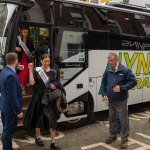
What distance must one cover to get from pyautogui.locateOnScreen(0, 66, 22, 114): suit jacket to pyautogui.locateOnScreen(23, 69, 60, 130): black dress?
848 millimetres

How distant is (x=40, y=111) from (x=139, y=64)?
4.03 m

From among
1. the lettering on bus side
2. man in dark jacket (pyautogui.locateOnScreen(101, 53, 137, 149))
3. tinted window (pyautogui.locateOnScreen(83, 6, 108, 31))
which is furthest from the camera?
the lettering on bus side

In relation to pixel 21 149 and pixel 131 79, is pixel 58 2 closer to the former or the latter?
pixel 131 79

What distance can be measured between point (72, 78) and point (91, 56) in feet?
2.75

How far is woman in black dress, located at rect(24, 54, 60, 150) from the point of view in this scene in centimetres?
614

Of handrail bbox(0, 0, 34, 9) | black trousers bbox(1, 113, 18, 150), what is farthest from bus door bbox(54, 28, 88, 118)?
black trousers bbox(1, 113, 18, 150)

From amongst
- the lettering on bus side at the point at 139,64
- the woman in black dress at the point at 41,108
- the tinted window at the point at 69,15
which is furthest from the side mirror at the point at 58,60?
the lettering on bus side at the point at 139,64

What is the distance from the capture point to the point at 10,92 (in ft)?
17.2

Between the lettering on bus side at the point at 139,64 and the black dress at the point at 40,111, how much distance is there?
3.23 metres

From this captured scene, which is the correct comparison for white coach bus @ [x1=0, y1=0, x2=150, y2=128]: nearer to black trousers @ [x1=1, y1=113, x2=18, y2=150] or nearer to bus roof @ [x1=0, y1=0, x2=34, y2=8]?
bus roof @ [x1=0, y1=0, x2=34, y2=8]

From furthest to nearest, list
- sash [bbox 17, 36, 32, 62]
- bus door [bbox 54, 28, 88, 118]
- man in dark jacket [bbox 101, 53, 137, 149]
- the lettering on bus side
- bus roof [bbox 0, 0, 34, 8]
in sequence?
the lettering on bus side < bus door [bbox 54, 28, 88, 118] < sash [bbox 17, 36, 32, 62] < bus roof [bbox 0, 0, 34, 8] < man in dark jacket [bbox 101, 53, 137, 149]

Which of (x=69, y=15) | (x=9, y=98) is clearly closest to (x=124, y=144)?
(x=9, y=98)

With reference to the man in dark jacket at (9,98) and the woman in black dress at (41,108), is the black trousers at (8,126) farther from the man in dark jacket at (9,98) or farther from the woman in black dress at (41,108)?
the woman in black dress at (41,108)

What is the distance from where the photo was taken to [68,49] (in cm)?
743
